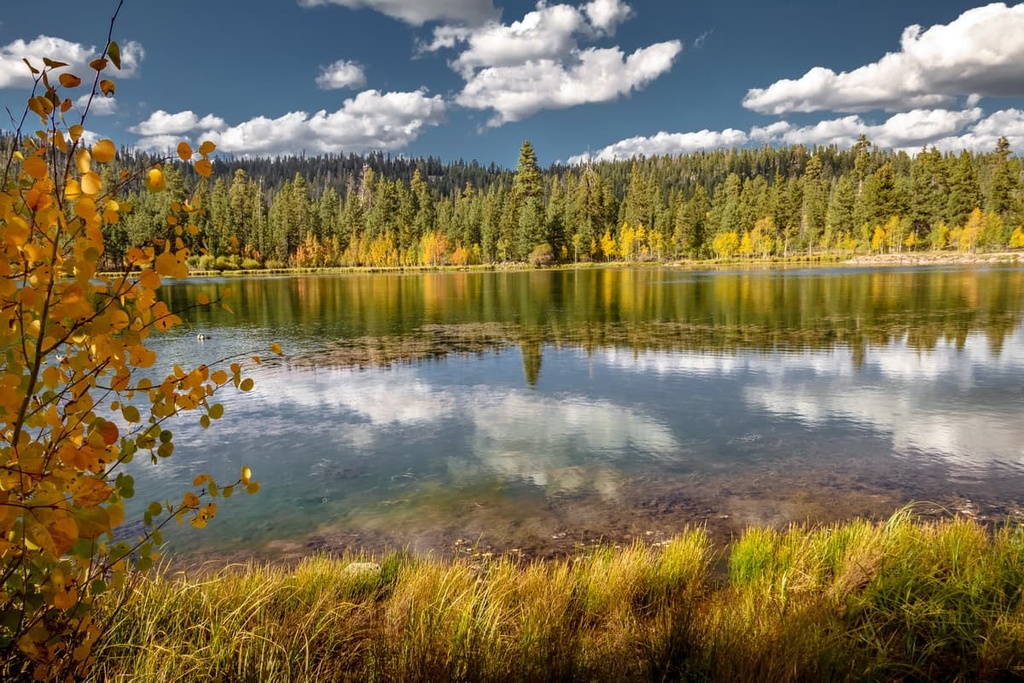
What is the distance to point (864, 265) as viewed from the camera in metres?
80.0

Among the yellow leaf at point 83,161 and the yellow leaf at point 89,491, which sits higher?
the yellow leaf at point 83,161

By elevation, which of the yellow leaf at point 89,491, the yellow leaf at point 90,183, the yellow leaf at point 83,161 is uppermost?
the yellow leaf at point 83,161

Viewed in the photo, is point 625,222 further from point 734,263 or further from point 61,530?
point 61,530

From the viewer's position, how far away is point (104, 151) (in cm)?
203

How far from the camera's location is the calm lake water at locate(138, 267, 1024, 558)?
308 inches

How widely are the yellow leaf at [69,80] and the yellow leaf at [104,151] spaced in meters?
0.18

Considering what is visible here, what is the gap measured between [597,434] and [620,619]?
6744 millimetres

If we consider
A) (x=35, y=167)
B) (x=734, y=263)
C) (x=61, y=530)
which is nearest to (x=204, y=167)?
(x=35, y=167)

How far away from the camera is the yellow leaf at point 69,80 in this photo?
6.26ft

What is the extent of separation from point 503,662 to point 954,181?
4405 inches

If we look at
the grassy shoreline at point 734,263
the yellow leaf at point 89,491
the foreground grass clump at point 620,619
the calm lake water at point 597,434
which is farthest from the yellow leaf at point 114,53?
the grassy shoreline at point 734,263

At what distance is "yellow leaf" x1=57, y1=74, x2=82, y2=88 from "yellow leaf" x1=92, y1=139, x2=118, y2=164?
178mm

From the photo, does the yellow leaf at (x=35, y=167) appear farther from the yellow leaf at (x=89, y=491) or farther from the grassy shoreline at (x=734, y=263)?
the grassy shoreline at (x=734, y=263)

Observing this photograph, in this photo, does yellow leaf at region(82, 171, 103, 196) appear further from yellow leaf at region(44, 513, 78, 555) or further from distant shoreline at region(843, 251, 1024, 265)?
distant shoreline at region(843, 251, 1024, 265)
